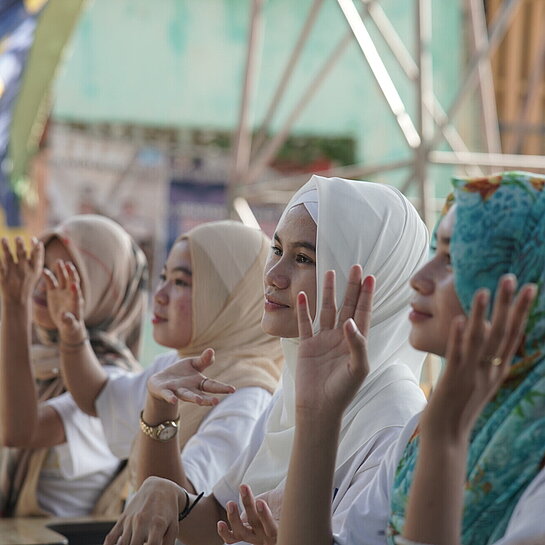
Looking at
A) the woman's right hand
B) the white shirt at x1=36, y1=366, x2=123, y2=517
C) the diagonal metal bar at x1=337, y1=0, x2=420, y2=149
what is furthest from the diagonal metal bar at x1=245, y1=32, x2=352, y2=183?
the woman's right hand

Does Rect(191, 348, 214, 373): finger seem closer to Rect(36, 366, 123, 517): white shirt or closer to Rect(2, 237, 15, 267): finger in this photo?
Rect(2, 237, 15, 267): finger

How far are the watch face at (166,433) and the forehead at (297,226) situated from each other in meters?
0.40

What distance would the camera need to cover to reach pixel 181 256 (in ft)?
7.46

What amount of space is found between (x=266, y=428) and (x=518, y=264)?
0.79 m

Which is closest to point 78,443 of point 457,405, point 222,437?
point 222,437

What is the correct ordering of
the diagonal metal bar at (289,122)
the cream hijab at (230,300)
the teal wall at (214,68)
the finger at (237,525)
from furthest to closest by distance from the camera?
the teal wall at (214,68), the diagonal metal bar at (289,122), the cream hijab at (230,300), the finger at (237,525)

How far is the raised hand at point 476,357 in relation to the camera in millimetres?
963

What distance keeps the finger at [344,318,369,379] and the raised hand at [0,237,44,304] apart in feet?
4.38

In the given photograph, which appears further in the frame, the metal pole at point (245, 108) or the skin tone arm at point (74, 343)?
the metal pole at point (245, 108)

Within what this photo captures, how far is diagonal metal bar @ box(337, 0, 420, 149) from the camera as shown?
13.5 feet

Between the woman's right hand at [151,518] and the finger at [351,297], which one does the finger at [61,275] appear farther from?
the finger at [351,297]

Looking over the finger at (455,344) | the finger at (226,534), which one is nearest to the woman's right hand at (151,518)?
the finger at (226,534)

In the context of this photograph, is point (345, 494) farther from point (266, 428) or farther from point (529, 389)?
point (529, 389)

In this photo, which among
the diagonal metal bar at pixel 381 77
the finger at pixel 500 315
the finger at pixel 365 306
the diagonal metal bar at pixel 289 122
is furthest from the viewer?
the diagonal metal bar at pixel 289 122
